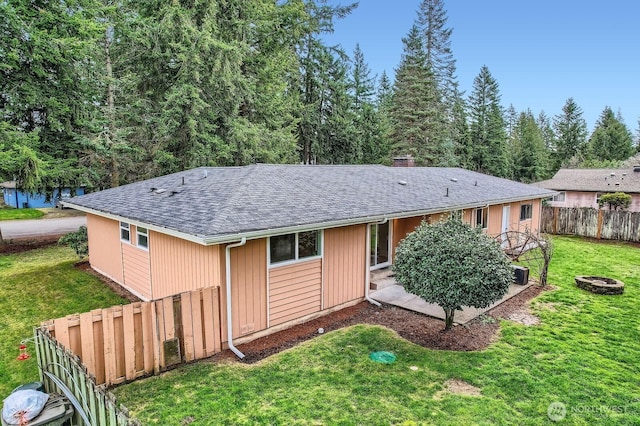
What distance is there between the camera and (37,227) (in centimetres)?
2205

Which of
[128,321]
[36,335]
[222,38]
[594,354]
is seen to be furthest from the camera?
[222,38]

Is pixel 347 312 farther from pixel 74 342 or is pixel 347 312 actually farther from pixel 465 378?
pixel 74 342

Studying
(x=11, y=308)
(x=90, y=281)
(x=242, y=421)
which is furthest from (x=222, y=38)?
(x=242, y=421)

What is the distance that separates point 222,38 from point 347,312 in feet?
55.8

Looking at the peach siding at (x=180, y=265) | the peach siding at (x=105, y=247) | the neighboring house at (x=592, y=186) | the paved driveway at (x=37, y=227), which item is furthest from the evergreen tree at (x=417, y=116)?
the peach siding at (x=180, y=265)

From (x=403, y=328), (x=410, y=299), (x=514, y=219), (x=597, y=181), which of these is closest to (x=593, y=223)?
(x=514, y=219)

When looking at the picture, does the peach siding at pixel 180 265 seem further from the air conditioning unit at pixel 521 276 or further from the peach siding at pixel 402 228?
the air conditioning unit at pixel 521 276

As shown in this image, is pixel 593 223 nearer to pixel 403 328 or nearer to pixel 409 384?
pixel 403 328

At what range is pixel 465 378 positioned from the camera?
5.85m

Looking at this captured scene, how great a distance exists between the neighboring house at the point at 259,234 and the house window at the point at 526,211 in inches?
178

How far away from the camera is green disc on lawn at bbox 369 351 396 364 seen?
639cm

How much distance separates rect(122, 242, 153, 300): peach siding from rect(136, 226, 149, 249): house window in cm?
15

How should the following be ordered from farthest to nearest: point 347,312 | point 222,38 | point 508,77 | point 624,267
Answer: point 508,77
point 222,38
point 624,267
point 347,312

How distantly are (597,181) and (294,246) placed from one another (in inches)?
1184
